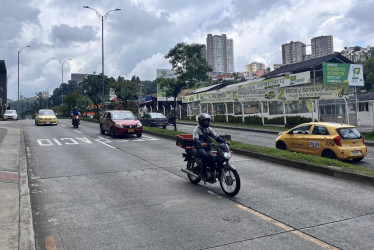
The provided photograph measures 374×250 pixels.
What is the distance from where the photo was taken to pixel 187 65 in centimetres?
2298

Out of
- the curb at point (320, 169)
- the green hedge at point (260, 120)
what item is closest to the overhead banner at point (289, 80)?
the green hedge at point (260, 120)

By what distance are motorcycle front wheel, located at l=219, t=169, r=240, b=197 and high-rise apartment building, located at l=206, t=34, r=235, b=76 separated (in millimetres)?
182976

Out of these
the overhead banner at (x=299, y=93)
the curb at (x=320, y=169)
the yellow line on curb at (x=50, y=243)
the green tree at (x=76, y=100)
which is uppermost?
the green tree at (x=76, y=100)

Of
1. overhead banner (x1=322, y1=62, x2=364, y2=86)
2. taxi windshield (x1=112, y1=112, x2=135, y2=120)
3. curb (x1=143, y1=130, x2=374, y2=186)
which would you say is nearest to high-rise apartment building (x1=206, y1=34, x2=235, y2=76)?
overhead banner (x1=322, y1=62, x2=364, y2=86)

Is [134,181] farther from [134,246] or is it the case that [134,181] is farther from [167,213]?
[134,246]

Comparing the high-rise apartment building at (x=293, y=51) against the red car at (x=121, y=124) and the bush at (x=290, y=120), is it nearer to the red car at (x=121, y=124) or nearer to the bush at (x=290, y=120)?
the bush at (x=290, y=120)

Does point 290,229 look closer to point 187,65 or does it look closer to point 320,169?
point 320,169

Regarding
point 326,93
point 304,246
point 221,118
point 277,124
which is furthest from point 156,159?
point 221,118

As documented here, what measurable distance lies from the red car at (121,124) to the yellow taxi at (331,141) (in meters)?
9.96

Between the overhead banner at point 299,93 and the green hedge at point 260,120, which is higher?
the overhead banner at point 299,93

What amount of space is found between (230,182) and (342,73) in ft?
120

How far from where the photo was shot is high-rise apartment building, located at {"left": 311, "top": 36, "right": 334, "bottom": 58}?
160750 millimetres

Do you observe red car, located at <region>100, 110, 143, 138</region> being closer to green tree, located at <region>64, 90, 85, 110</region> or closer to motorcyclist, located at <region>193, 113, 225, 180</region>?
motorcyclist, located at <region>193, 113, 225, 180</region>

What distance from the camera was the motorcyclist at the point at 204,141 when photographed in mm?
7543
